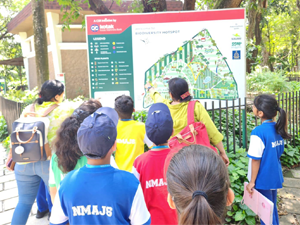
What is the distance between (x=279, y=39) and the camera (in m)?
32.6

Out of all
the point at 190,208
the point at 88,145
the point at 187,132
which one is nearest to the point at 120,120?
the point at 187,132

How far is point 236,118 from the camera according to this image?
6133mm

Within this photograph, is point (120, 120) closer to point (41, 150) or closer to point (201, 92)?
point (41, 150)

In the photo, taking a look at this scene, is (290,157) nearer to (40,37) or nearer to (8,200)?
(8,200)

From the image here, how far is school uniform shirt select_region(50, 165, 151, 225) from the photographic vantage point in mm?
1434

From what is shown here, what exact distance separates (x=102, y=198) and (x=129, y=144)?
3.96 ft

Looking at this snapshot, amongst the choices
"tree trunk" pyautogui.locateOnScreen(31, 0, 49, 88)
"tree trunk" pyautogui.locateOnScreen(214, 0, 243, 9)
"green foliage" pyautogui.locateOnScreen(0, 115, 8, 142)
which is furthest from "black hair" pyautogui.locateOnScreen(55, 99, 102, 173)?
"green foliage" pyautogui.locateOnScreen(0, 115, 8, 142)

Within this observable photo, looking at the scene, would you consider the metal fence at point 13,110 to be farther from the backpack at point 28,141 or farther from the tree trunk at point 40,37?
the backpack at point 28,141

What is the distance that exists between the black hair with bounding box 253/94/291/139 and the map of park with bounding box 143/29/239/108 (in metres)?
1.57

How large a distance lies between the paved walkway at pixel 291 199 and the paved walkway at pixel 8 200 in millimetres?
3223

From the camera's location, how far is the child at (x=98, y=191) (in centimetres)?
144

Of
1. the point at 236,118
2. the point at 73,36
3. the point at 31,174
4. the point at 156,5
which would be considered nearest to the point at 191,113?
the point at 31,174

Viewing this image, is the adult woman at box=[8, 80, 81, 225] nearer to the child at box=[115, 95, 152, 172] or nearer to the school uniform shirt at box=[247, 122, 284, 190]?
the child at box=[115, 95, 152, 172]

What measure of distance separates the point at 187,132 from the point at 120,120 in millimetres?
736
